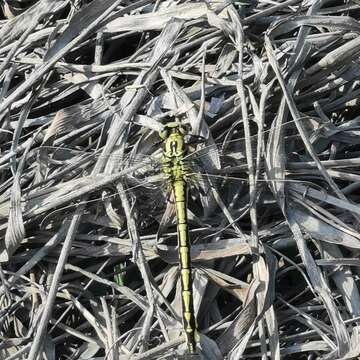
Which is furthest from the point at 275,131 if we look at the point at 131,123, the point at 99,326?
the point at 99,326

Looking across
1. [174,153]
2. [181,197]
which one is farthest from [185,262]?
[174,153]

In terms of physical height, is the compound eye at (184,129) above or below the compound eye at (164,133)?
below

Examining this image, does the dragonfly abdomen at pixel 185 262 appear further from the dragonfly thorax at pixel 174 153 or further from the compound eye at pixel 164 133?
the compound eye at pixel 164 133

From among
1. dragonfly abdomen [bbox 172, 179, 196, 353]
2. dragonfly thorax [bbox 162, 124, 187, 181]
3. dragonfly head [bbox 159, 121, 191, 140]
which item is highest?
dragonfly head [bbox 159, 121, 191, 140]

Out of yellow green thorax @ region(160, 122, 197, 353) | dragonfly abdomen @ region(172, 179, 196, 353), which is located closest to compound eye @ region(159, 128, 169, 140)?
yellow green thorax @ region(160, 122, 197, 353)

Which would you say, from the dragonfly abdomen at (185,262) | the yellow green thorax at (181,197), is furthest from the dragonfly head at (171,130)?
the dragonfly abdomen at (185,262)

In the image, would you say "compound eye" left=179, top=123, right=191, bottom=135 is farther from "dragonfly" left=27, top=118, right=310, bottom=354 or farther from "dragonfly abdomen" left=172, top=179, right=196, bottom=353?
"dragonfly abdomen" left=172, top=179, right=196, bottom=353

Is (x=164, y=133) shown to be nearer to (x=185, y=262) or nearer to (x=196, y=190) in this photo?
(x=196, y=190)
